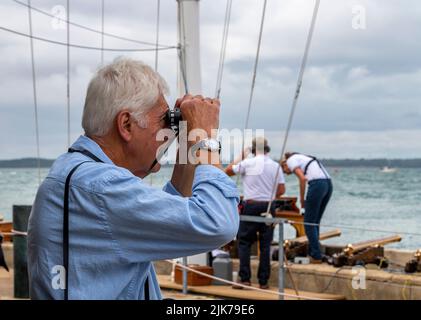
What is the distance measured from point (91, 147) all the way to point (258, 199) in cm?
777

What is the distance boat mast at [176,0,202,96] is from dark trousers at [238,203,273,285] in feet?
4.85

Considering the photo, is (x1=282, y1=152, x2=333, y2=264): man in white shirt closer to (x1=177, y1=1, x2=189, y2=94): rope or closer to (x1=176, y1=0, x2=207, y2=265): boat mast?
(x1=176, y1=0, x2=207, y2=265): boat mast

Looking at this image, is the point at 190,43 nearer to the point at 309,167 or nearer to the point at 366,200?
the point at 309,167

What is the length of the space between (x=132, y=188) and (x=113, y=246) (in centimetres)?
14

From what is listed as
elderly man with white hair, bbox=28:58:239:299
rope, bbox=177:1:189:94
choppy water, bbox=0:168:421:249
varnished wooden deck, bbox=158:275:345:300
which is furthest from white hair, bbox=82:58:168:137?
choppy water, bbox=0:168:421:249

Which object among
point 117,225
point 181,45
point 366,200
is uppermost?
point 181,45

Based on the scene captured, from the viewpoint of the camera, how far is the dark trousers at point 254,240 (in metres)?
9.96

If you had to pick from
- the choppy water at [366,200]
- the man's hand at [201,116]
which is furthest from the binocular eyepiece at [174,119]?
the choppy water at [366,200]

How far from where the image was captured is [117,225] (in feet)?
6.90

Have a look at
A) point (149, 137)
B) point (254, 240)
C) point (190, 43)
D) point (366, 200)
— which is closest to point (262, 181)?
point (254, 240)

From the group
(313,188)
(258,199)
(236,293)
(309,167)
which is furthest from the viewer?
(309,167)

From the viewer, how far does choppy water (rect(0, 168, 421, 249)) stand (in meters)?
38.5
